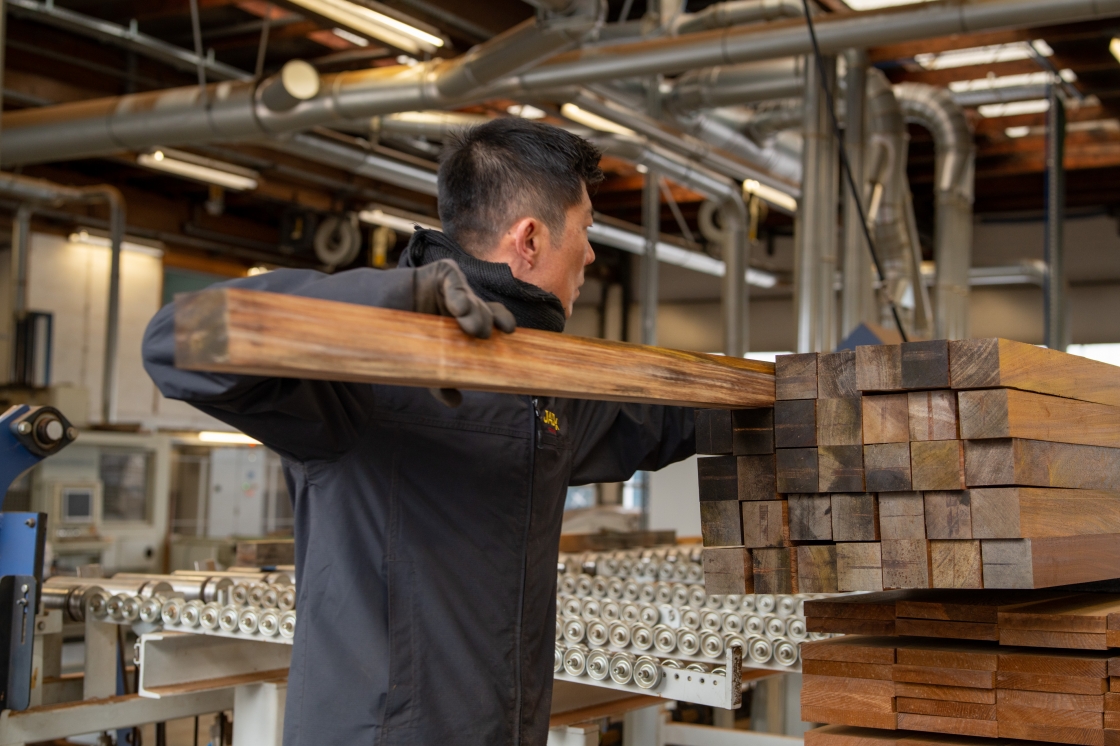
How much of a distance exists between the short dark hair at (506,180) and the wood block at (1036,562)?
2.21 feet

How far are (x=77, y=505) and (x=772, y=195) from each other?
16.6 ft

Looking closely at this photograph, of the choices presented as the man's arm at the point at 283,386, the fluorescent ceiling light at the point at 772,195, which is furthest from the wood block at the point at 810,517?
the fluorescent ceiling light at the point at 772,195

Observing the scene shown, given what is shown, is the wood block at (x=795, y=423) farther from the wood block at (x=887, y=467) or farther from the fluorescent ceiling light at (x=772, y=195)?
the fluorescent ceiling light at (x=772, y=195)

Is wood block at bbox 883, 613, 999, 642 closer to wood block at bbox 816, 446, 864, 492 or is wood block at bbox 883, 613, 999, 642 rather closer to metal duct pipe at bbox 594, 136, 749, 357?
wood block at bbox 816, 446, 864, 492

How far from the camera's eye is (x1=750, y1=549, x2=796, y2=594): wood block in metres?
1.51


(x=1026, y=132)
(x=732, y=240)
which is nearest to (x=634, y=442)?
(x=732, y=240)

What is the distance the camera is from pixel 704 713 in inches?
196

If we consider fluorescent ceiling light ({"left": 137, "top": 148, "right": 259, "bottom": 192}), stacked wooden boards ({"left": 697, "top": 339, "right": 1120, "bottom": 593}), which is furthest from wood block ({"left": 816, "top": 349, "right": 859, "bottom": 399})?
fluorescent ceiling light ({"left": 137, "top": 148, "right": 259, "bottom": 192})

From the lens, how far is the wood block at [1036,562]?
52.9 inches

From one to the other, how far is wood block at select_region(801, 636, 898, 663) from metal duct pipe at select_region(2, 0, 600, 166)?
2.97 m

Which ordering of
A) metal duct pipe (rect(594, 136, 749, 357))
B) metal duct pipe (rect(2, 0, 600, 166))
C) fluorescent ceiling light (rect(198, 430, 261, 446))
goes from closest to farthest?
metal duct pipe (rect(2, 0, 600, 166)) < metal duct pipe (rect(594, 136, 749, 357)) < fluorescent ceiling light (rect(198, 430, 261, 446))

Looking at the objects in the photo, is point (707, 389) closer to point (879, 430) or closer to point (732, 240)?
point (879, 430)


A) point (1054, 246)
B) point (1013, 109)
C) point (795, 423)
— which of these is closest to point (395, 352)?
point (795, 423)

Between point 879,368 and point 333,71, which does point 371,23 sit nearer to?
point 333,71
